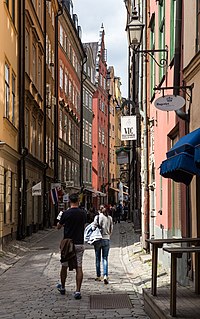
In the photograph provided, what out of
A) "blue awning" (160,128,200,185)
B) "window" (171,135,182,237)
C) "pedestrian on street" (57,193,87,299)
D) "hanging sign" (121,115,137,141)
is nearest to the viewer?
"blue awning" (160,128,200,185)

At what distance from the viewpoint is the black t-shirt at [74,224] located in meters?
10.6

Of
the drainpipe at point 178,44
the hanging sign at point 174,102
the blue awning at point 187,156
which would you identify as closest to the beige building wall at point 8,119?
the drainpipe at point 178,44

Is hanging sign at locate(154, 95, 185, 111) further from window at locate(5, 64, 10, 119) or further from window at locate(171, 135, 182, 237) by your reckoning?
window at locate(5, 64, 10, 119)

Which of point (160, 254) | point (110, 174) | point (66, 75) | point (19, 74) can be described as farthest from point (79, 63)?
point (160, 254)

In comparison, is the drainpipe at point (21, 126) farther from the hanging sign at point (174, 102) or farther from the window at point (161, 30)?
the hanging sign at point (174, 102)

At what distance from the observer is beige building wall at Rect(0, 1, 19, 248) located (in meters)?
19.9

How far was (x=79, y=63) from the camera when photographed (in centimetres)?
5809

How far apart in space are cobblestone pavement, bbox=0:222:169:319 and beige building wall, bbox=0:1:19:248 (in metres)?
1.66

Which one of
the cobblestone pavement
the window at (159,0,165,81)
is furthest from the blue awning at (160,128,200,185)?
the window at (159,0,165,81)

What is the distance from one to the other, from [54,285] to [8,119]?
10.1 m

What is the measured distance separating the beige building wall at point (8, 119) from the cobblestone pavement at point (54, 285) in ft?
5.45

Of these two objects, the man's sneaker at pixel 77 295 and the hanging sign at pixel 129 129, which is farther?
the hanging sign at pixel 129 129

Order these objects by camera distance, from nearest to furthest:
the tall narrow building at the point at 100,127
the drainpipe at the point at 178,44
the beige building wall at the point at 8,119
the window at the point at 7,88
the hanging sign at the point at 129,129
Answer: the drainpipe at the point at 178,44 < the beige building wall at the point at 8,119 < the hanging sign at the point at 129,129 < the window at the point at 7,88 < the tall narrow building at the point at 100,127

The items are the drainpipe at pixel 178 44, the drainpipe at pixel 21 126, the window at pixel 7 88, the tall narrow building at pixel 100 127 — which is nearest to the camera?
the drainpipe at pixel 178 44
